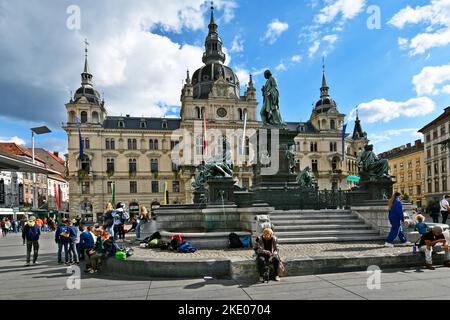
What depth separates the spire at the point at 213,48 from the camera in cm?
6775

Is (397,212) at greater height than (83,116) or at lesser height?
lesser

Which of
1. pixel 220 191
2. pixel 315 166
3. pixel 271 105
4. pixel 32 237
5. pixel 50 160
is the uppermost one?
pixel 50 160

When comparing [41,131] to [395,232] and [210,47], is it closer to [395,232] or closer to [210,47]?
[395,232]

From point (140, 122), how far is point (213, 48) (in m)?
22.1

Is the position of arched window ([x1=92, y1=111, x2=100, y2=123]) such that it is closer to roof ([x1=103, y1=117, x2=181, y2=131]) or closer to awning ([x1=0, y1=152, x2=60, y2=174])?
roof ([x1=103, y1=117, x2=181, y2=131])

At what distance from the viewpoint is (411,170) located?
75000 mm

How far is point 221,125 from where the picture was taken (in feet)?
195

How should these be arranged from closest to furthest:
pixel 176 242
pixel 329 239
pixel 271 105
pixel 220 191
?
pixel 176 242, pixel 329 239, pixel 220 191, pixel 271 105

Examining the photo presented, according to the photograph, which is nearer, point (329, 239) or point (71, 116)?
point (329, 239)

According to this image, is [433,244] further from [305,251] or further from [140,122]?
[140,122]

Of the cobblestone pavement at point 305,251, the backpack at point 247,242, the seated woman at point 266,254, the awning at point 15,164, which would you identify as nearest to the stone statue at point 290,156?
the cobblestone pavement at point 305,251

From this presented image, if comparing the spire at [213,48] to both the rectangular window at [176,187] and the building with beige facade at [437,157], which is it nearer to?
the rectangular window at [176,187]

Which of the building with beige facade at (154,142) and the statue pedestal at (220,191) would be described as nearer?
the statue pedestal at (220,191)

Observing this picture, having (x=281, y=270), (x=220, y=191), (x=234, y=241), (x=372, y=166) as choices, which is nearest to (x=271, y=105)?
(x=372, y=166)
